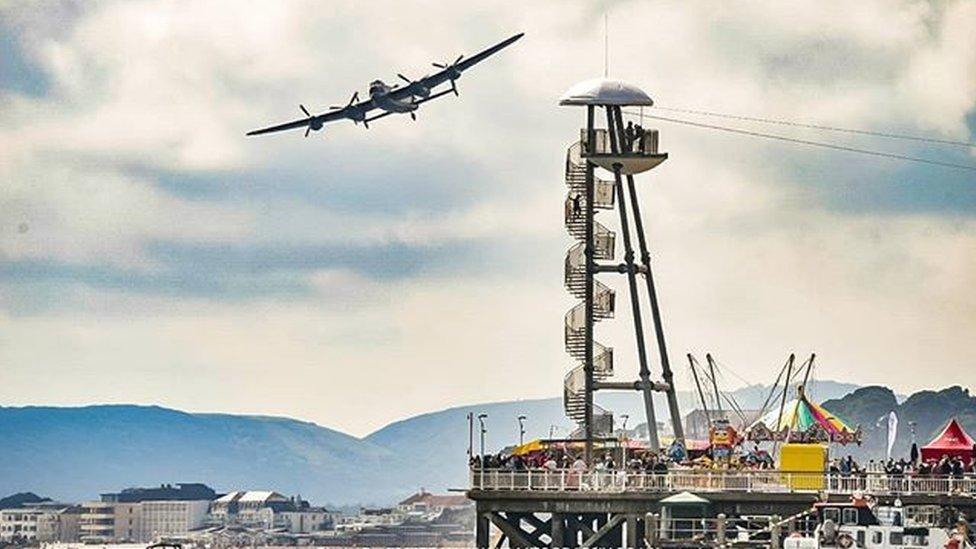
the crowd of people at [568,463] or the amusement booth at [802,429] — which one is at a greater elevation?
the amusement booth at [802,429]

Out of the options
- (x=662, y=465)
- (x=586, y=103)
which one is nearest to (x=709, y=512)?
(x=662, y=465)

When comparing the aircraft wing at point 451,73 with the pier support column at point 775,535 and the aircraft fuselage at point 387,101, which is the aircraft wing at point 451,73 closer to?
the aircraft fuselage at point 387,101

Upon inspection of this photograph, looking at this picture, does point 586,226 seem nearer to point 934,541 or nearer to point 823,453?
point 823,453

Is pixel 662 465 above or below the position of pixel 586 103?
below

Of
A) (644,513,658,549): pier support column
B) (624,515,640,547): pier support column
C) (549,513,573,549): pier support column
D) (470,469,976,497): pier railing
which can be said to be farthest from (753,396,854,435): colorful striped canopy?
(644,513,658,549): pier support column

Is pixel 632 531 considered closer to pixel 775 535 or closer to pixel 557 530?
pixel 557 530

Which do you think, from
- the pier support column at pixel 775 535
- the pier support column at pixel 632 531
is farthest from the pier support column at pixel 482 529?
the pier support column at pixel 775 535
